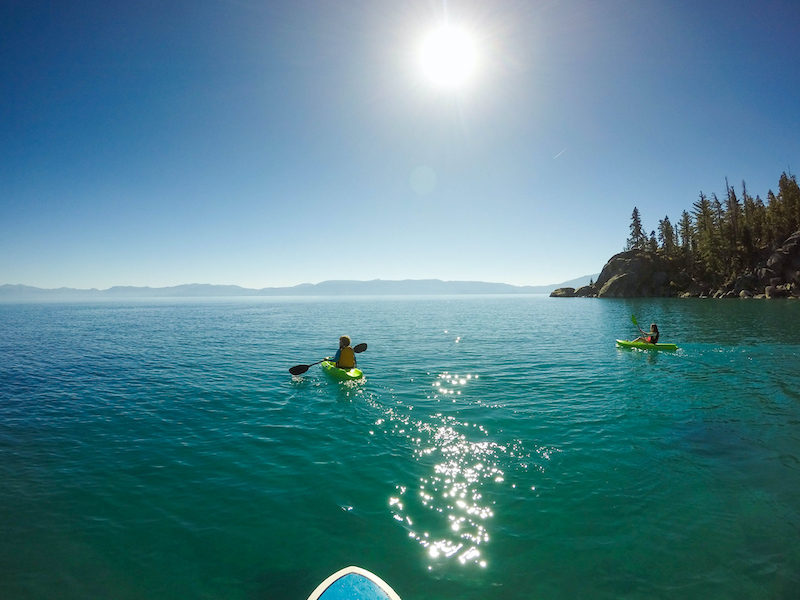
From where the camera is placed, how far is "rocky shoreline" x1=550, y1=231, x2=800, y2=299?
7912cm

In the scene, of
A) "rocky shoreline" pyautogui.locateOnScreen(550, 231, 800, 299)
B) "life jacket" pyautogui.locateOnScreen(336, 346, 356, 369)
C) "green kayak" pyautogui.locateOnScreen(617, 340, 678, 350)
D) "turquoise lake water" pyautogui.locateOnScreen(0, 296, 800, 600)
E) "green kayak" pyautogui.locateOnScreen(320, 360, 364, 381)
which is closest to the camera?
"turquoise lake water" pyautogui.locateOnScreen(0, 296, 800, 600)

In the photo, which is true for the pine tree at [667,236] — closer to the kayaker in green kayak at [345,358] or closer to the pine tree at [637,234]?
the pine tree at [637,234]

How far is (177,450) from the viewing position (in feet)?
36.1

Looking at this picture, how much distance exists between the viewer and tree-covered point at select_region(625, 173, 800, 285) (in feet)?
287

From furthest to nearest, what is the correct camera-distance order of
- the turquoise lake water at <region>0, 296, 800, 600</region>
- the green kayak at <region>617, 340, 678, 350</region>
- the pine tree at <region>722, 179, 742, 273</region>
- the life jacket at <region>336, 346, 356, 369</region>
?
the pine tree at <region>722, 179, 742, 273</region>
the green kayak at <region>617, 340, 678, 350</region>
the life jacket at <region>336, 346, 356, 369</region>
the turquoise lake water at <region>0, 296, 800, 600</region>

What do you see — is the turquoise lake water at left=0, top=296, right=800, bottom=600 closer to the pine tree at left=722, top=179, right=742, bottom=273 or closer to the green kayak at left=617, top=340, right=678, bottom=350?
the green kayak at left=617, top=340, right=678, bottom=350

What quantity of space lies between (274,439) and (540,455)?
8.23 meters

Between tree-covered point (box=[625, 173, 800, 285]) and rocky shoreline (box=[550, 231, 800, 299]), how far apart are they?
2.61 meters

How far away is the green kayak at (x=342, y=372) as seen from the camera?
1909 cm

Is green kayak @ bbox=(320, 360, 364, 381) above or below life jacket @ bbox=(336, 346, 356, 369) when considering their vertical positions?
below

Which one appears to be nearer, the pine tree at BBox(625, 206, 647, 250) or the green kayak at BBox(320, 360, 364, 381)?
the green kayak at BBox(320, 360, 364, 381)

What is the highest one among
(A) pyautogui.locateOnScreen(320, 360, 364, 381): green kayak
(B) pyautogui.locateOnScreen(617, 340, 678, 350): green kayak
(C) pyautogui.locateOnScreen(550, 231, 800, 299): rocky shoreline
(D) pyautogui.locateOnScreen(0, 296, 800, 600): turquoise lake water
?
(C) pyautogui.locateOnScreen(550, 231, 800, 299): rocky shoreline

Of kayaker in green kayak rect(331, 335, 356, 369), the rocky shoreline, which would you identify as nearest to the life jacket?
kayaker in green kayak rect(331, 335, 356, 369)

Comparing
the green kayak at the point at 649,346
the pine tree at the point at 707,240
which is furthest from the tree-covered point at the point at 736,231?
the green kayak at the point at 649,346
